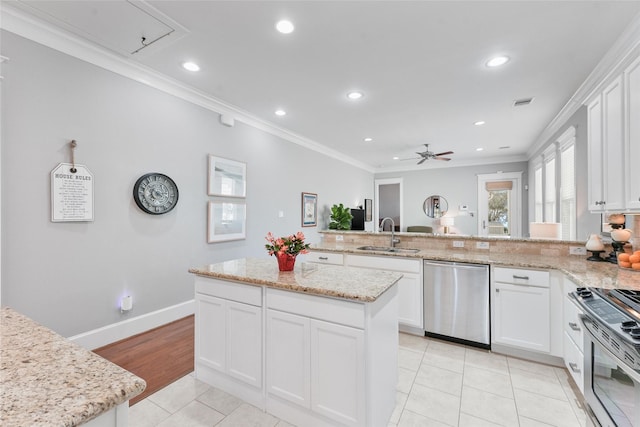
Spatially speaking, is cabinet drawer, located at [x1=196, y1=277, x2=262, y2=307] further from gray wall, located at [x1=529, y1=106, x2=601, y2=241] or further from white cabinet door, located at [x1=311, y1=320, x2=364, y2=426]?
gray wall, located at [x1=529, y1=106, x2=601, y2=241]

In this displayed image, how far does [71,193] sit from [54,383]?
232 cm

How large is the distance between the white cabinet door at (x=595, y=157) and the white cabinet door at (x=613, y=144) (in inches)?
→ 2.9

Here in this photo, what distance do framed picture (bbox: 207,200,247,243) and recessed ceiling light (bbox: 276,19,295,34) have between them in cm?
221

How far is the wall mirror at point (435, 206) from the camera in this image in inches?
307

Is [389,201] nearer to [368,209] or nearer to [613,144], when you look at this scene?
[368,209]

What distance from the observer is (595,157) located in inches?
93.4

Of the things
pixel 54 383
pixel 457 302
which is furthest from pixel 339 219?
pixel 54 383

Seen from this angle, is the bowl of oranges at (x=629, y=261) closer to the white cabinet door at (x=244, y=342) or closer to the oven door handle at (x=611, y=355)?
the oven door handle at (x=611, y=355)

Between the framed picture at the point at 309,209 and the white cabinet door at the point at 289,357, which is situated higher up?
the framed picture at the point at 309,209

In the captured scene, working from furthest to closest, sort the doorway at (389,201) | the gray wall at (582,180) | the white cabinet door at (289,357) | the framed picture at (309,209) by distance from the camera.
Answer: the doorway at (389,201) → the framed picture at (309,209) → the gray wall at (582,180) → the white cabinet door at (289,357)

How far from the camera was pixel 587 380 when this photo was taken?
163cm

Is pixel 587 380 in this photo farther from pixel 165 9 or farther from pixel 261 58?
pixel 165 9

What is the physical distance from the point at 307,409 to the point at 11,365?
142 cm

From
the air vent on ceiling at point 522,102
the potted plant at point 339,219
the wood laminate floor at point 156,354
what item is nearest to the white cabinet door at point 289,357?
the wood laminate floor at point 156,354
